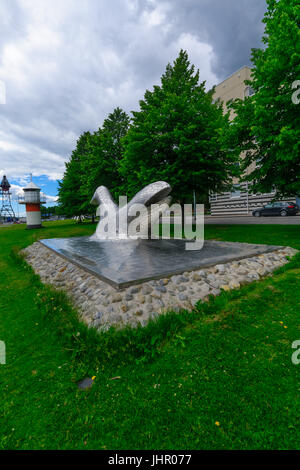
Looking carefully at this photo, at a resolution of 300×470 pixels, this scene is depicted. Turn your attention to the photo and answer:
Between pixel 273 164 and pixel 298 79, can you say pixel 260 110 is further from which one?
pixel 273 164

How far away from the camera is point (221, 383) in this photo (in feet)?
7.29

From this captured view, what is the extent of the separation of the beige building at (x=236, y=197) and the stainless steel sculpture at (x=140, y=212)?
2399cm

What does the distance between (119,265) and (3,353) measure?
268 cm

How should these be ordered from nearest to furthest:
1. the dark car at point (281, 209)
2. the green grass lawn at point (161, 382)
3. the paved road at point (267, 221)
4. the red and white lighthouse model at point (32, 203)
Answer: the green grass lawn at point (161, 382) → the paved road at point (267, 221) → the dark car at point (281, 209) → the red and white lighthouse model at point (32, 203)

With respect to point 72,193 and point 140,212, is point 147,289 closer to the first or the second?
point 140,212

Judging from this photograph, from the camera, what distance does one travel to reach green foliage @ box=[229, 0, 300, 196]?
7043 millimetres

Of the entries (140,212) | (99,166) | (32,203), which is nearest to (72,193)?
(32,203)

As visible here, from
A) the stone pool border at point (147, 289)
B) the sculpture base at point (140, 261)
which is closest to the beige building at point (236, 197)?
the sculpture base at point (140, 261)

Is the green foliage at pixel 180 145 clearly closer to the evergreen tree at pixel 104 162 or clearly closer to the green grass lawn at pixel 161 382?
the evergreen tree at pixel 104 162

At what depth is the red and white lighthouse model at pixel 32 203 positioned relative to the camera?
24.9 metres

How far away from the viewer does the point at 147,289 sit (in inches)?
152

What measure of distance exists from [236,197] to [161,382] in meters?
33.7

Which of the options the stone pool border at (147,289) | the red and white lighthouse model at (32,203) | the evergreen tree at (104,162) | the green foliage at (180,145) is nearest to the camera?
the stone pool border at (147,289)

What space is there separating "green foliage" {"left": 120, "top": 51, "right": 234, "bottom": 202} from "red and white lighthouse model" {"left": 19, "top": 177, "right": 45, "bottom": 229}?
17153mm
